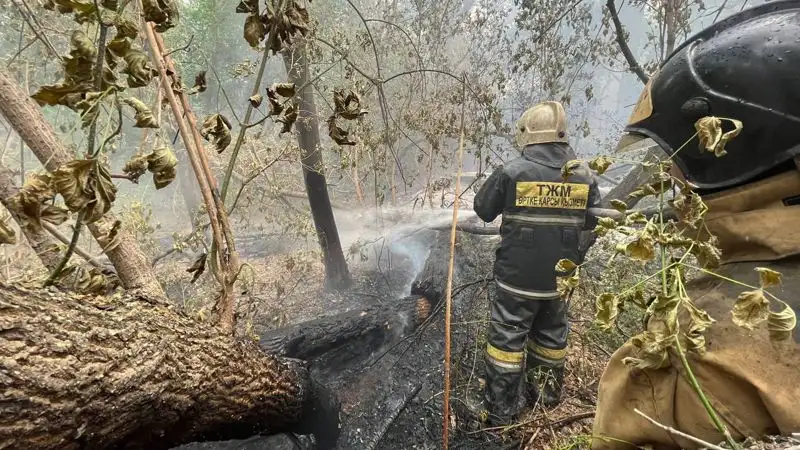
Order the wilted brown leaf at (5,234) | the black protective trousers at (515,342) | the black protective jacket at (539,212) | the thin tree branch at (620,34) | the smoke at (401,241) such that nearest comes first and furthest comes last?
the wilted brown leaf at (5,234)
the black protective jacket at (539,212)
the black protective trousers at (515,342)
the thin tree branch at (620,34)
the smoke at (401,241)

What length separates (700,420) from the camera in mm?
854

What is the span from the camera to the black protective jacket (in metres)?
2.60

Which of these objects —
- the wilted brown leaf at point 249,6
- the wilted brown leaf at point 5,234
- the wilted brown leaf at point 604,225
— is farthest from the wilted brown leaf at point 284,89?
the wilted brown leaf at point 604,225

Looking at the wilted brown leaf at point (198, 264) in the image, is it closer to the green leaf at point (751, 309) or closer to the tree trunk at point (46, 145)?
the tree trunk at point (46, 145)

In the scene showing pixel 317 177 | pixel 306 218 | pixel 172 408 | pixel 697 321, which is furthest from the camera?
pixel 306 218

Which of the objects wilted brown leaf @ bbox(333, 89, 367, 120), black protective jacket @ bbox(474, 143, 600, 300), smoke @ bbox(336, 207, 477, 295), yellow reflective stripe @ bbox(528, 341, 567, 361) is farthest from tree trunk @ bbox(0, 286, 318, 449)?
smoke @ bbox(336, 207, 477, 295)

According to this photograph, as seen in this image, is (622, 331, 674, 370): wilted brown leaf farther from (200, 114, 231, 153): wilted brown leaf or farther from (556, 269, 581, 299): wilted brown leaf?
(200, 114, 231, 153): wilted brown leaf

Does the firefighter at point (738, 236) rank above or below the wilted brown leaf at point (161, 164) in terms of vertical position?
below

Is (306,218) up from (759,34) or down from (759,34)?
down

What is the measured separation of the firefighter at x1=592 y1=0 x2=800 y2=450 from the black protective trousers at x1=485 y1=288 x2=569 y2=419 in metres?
1.67

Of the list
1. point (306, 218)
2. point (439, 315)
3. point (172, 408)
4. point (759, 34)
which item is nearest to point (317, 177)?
point (306, 218)

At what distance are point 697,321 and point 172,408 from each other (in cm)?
160

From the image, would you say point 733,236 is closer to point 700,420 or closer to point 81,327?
point 700,420

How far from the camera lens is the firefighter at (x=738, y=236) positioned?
0.80 meters
